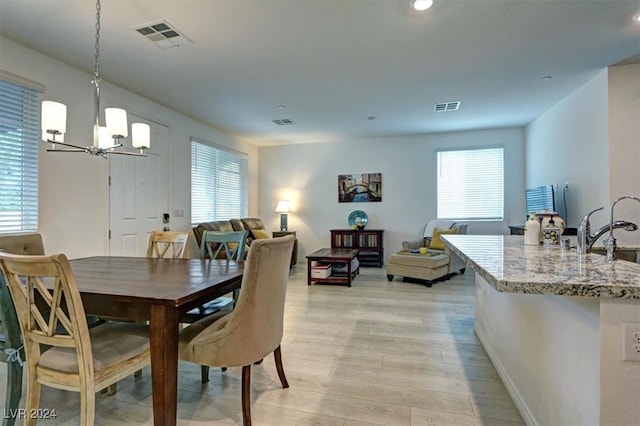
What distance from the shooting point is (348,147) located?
652 centimetres

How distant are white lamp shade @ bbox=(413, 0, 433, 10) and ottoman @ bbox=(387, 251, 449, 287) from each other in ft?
10.6

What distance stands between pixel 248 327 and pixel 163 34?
2.46 metres

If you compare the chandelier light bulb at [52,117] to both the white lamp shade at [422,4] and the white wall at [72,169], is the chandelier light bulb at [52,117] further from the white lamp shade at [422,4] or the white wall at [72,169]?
the white lamp shade at [422,4]

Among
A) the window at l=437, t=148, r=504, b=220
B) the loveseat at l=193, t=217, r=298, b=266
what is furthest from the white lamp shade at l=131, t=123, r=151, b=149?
the window at l=437, t=148, r=504, b=220

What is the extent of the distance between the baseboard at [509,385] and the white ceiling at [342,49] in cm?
248

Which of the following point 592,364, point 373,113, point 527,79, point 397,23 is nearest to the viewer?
point 592,364

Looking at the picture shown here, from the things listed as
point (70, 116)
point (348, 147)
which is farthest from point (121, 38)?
point (348, 147)

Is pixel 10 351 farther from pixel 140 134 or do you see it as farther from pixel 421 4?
pixel 421 4

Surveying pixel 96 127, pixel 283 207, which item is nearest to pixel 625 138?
pixel 96 127

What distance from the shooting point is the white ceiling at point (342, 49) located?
2275 mm

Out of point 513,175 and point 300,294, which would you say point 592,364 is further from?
point 513,175

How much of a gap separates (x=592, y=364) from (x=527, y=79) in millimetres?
3491

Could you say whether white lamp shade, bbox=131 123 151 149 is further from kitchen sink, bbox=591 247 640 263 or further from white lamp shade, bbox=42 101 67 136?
kitchen sink, bbox=591 247 640 263

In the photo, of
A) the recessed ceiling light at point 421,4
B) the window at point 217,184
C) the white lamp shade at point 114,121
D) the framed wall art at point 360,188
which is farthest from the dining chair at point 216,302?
the framed wall art at point 360,188
